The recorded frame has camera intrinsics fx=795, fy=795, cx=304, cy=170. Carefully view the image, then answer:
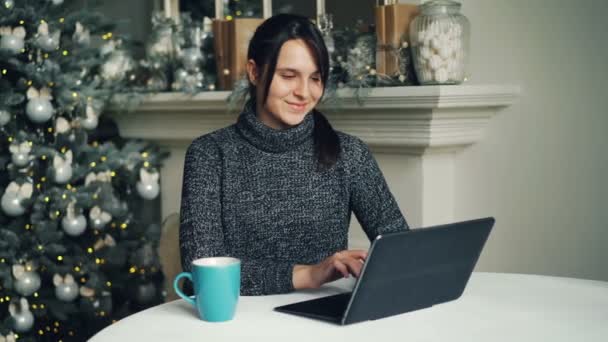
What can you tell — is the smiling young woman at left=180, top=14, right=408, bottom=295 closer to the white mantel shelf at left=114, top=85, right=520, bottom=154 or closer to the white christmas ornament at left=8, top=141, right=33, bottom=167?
the white mantel shelf at left=114, top=85, right=520, bottom=154

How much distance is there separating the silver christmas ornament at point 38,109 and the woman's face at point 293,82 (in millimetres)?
1191

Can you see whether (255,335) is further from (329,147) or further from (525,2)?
(525,2)

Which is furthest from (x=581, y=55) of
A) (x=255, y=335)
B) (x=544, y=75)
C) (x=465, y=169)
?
(x=255, y=335)

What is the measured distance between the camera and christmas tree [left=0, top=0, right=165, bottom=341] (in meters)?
2.55

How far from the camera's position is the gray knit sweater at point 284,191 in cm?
165

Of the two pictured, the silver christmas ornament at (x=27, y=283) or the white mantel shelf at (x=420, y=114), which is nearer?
the white mantel shelf at (x=420, y=114)

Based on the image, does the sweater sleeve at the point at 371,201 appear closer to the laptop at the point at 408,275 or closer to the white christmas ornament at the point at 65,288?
the laptop at the point at 408,275

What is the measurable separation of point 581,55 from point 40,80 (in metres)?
1.66

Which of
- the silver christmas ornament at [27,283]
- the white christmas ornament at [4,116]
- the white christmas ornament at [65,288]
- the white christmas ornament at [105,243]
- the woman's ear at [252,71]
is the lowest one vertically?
the white christmas ornament at [65,288]

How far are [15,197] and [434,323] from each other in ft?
5.87

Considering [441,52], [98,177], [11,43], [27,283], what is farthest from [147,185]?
[441,52]

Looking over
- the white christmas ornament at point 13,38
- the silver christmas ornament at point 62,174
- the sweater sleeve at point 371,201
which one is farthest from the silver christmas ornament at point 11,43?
the sweater sleeve at point 371,201

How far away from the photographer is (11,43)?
248 centimetres

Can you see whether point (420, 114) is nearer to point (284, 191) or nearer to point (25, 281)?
point (284, 191)
